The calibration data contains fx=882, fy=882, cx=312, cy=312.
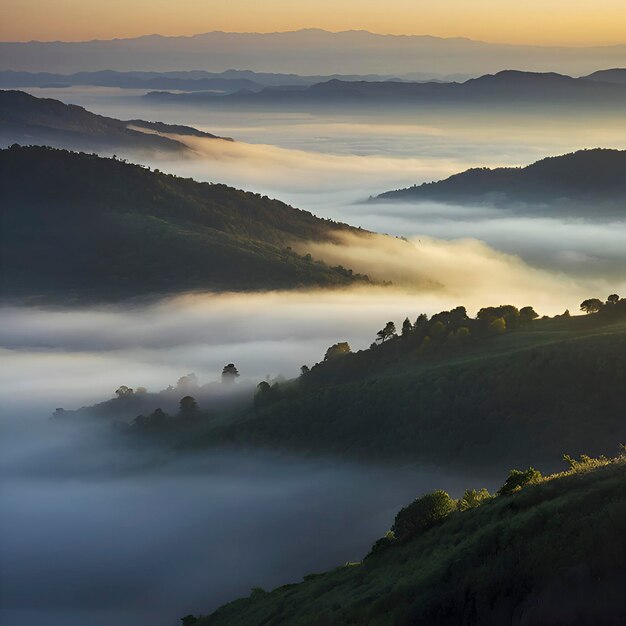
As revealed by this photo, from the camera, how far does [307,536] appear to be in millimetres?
103938

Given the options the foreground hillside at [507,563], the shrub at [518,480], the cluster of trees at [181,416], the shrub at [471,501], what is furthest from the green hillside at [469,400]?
the foreground hillside at [507,563]

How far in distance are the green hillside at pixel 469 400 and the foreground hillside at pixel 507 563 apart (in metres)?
53.7

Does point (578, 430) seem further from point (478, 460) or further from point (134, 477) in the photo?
point (134, 477)

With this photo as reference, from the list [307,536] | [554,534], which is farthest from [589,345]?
[554,534]

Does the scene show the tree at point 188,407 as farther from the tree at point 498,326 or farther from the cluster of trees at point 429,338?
the tree at point 498,326

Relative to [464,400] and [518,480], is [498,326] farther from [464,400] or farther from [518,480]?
[518,480]

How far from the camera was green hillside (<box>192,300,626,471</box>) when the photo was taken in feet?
357

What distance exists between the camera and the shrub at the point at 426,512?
2117 inches

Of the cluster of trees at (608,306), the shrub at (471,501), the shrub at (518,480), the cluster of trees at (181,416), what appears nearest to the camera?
the shrub at (518,480)

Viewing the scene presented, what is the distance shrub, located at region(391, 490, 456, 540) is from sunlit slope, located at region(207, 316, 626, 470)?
167 ft

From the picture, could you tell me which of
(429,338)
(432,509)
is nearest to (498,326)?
(429,338)

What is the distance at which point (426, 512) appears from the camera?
53.8m

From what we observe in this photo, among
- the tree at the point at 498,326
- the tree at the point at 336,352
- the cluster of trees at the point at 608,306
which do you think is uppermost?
the tree at the point at 336,352

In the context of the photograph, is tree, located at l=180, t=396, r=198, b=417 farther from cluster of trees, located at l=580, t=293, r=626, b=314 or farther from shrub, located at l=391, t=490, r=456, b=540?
shrub, located at l=391, t=490, r=456, b=540
